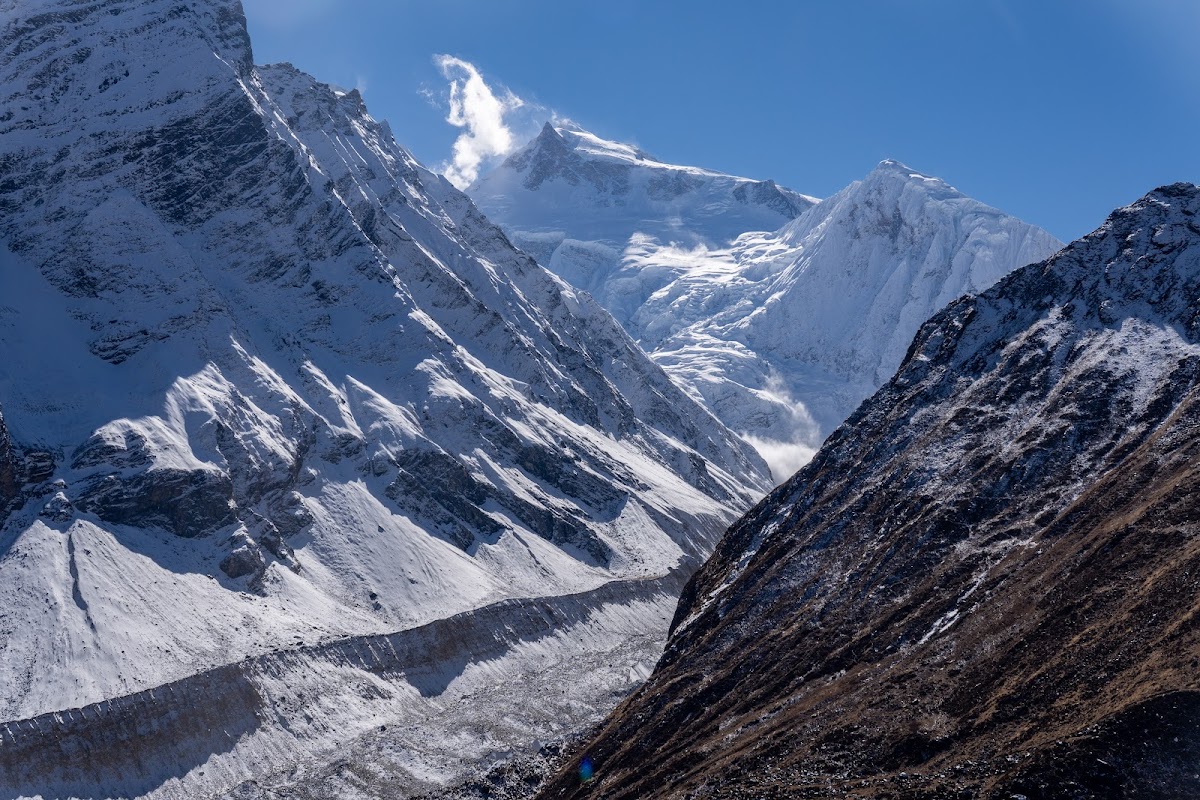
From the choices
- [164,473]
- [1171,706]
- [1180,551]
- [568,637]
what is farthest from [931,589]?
[164,473]

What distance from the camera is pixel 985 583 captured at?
95562 mm

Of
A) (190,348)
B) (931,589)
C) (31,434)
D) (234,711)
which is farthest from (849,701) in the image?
(190,348)

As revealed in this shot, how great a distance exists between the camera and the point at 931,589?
99688 mm

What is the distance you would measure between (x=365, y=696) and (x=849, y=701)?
253ft

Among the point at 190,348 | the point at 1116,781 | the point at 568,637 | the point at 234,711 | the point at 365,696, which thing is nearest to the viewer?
the point at 1116,781

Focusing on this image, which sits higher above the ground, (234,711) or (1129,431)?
(1129,431)

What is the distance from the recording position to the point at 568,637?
18212cm

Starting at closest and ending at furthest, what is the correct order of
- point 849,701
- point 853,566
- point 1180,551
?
point 1180,551 < point 849,701 < point 853,566

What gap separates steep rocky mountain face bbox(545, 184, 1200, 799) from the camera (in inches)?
2790

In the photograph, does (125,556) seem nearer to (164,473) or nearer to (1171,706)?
(164,473)

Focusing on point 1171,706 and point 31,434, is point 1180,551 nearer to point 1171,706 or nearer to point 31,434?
point 1171,706

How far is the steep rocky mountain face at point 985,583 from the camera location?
70.9 meters

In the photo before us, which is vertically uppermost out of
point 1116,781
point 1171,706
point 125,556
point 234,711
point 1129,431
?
point 1129,431

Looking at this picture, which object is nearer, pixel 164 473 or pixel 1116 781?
pixel 1116 781
